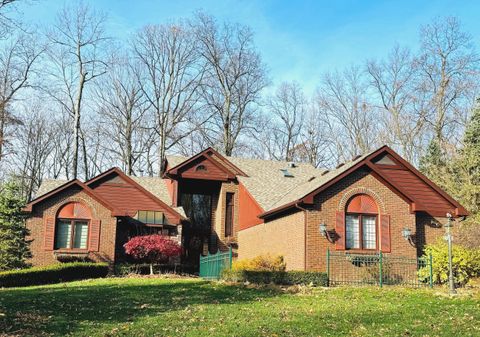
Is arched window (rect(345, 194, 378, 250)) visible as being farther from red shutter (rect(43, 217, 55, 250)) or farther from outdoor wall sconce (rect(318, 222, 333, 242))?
red shutter (rect(43, 217, 55, 250))

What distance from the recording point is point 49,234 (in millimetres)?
25250

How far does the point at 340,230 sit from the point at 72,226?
1356 centimetres

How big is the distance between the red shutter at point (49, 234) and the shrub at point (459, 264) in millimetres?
17108

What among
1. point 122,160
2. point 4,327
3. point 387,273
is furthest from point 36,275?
point 122,160

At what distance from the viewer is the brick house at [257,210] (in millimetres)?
20609

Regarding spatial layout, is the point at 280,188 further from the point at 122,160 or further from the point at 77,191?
the point at 122,160

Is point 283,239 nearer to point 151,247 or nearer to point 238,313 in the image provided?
point 151,247

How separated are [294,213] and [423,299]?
25.1 feet

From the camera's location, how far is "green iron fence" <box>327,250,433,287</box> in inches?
763

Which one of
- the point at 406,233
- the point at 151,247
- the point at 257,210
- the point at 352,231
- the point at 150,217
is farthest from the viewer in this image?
the point at 150,217

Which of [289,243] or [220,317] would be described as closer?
[220,317]

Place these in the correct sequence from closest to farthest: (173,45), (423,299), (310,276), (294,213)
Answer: (423,299)
(310,276)
(294,213)
(173,45)

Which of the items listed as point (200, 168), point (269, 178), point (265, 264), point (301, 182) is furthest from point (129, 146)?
point (265, 264)

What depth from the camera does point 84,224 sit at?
26.0 m
